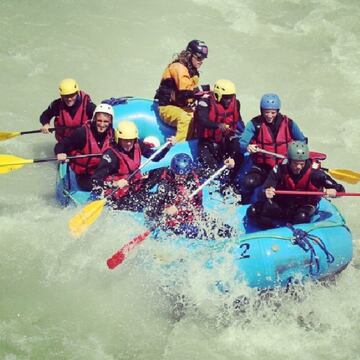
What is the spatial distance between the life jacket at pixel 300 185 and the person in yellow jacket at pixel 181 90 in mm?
1696

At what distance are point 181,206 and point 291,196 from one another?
1047 millimetres

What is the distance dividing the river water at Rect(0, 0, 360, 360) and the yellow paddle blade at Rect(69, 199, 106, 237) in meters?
0.26

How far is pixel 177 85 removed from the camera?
22.7 ft

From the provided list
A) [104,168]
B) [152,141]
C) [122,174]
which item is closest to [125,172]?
[122,174]

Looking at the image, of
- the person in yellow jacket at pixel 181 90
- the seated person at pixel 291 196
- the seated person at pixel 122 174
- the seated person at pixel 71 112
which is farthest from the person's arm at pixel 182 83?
the seated person at pixel 291 196

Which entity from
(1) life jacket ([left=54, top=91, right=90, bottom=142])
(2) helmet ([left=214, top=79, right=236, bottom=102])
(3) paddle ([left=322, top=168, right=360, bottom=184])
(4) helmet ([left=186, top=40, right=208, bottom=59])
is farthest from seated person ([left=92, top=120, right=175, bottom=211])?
(3) paddle ([left=322, top=168, right=360, bottom=184])

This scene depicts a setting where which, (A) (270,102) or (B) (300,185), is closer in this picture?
(B) (300,185)

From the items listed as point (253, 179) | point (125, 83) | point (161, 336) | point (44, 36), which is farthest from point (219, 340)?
point (44, 36)

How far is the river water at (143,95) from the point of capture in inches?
207

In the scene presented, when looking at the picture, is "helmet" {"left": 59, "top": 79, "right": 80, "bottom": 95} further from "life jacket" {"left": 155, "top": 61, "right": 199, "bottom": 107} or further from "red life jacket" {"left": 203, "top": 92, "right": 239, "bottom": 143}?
"red life jacket" {"left": 203, "top": 92, "right": 239, "bottom": 143}

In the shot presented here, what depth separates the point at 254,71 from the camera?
10.8 m

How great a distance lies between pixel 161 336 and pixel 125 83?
591cm

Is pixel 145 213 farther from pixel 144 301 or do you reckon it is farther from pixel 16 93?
pixel 16 93

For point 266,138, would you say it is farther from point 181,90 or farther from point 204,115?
point 181,90
